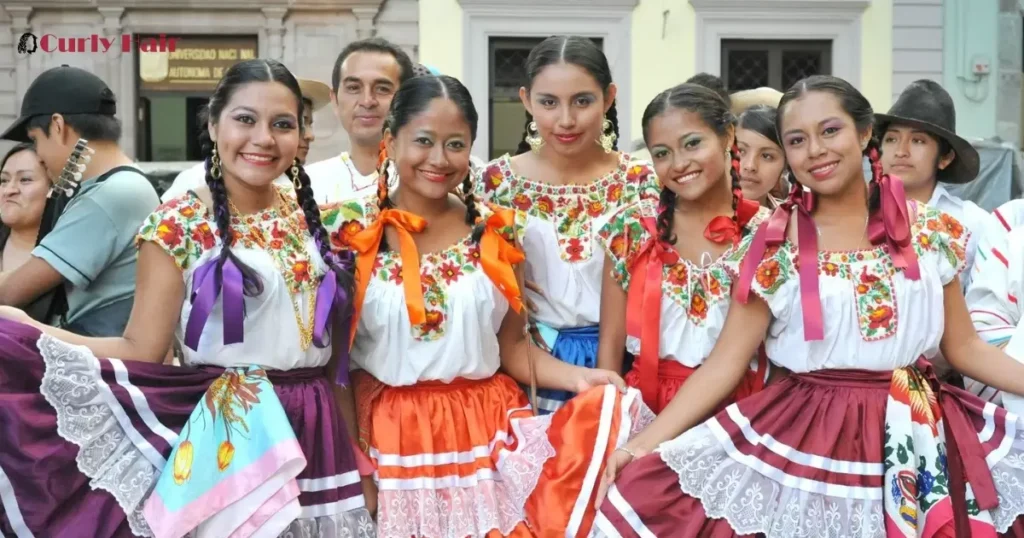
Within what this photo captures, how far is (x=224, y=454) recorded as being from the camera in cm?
266

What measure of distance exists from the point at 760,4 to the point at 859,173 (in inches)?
379

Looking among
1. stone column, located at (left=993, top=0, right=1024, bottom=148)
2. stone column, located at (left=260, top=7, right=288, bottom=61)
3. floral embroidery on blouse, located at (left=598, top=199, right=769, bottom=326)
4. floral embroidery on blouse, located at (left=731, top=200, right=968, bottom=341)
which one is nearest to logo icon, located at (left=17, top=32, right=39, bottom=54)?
stone column, located at (left=260, top=7, right=288, bottom=61)

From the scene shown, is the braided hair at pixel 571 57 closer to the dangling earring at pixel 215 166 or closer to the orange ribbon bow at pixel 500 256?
the orange ribbon bow at pixel 500 256

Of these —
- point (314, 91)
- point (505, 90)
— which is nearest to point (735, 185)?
point (314, 91)

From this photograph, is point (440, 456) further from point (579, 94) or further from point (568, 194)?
point (579, 94)

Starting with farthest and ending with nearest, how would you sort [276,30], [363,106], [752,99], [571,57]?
[276,30], [752,99], [363,106], [571,57]

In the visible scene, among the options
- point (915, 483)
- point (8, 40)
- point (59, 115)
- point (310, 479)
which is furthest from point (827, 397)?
point (8, 40)

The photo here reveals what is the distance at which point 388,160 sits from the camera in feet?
10.3

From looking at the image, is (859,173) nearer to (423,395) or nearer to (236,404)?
(423,395)

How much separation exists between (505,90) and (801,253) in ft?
30.9

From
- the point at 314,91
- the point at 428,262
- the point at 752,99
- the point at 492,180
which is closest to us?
the point at 428,262

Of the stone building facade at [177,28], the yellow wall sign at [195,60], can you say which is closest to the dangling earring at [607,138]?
the stone building facade at [177,28]

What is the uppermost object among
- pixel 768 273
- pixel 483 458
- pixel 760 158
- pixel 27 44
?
pixel 27 44

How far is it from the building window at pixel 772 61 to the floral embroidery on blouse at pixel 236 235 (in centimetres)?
992
